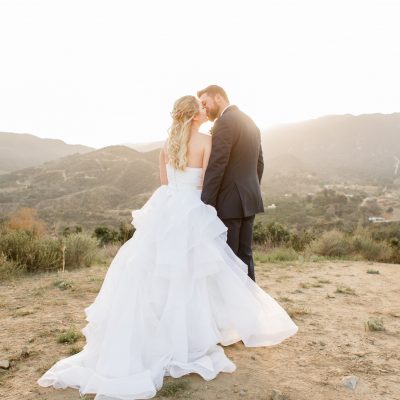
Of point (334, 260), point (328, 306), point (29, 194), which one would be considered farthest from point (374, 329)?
point (29, 194)

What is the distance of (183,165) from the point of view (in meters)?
3.63

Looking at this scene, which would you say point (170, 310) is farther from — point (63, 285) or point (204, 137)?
point (63, 285)

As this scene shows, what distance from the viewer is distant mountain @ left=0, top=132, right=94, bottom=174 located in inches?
3910

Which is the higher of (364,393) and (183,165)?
(183,165)

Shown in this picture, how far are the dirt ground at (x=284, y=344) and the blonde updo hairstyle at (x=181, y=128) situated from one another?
181 cm

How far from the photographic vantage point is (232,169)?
4.02m

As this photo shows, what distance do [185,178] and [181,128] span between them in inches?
17.7

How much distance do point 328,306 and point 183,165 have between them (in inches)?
127

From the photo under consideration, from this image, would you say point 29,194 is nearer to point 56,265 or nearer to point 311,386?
point 56,265

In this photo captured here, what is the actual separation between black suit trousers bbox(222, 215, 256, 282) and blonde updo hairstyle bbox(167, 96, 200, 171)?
798 millimetres

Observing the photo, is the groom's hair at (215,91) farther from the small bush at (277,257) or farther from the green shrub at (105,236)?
the green shrub at (105,236)

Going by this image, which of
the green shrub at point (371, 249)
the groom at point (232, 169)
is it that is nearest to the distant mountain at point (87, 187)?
the green shrub at point (371, 249)

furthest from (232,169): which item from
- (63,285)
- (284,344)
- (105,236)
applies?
(105,236)

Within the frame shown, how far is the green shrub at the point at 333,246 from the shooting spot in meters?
10.6
